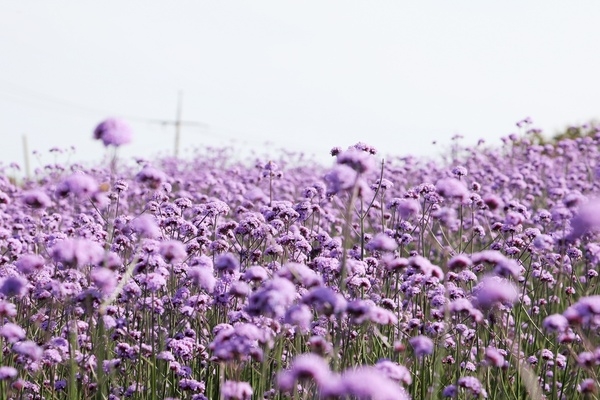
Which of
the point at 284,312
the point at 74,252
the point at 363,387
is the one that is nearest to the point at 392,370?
the point at 363,387

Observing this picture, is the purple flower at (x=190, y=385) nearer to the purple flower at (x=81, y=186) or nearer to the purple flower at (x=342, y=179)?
the purple flower at (x=81, y=186)

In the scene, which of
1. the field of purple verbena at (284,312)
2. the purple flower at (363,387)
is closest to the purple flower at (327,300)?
the field of purple verbena at (284,312)

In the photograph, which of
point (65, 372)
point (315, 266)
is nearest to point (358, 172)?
point (315, 266)

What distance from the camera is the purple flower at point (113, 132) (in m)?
4.51

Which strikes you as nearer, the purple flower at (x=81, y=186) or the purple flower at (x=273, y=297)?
the purple flower at (x=273, y=297)

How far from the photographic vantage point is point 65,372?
6395 mm

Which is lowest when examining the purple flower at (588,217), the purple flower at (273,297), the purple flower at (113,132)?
the purple flower at (273,297)

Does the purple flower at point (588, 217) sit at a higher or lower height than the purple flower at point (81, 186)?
higher

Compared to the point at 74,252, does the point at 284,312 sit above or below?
below

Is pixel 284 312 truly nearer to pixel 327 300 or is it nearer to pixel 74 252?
pixel 327 300

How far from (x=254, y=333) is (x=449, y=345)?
3.27m

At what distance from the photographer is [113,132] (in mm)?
4543

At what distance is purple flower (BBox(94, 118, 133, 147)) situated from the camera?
4.51 metres

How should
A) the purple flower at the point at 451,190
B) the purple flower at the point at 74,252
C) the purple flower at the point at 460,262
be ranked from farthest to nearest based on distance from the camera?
the purple flower at the point at 451,190 → the purple flower at the point at 460,262 → the purple flower at the point at 74,252
